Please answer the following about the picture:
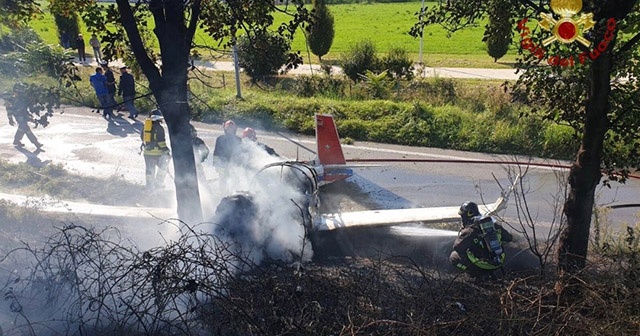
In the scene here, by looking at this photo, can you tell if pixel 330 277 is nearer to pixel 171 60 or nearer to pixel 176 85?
pixel 176 85

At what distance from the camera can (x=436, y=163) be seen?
11.6 meters

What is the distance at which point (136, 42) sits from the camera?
21.0 feet

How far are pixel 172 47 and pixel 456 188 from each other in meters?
5.89

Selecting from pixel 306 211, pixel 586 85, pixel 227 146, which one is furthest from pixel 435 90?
pixel 586 85

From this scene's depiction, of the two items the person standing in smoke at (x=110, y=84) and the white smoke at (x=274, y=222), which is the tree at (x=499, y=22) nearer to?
the white smoke at (x=274, y=222)

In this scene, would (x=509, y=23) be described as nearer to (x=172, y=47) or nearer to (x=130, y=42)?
(x=172, y=47)

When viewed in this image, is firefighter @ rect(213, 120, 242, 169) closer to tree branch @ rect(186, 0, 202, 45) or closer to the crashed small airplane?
the crashed small airplane

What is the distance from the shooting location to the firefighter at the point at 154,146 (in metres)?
9.93

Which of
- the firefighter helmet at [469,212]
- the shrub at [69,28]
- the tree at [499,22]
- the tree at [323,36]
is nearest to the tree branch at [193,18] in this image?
the tree at [499,22]

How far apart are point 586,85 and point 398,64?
1235cm

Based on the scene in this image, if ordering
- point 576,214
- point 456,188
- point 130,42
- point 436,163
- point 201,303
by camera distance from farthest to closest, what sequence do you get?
point 436,163, point 456,188, point 130,42, point 576,214, point 201,303

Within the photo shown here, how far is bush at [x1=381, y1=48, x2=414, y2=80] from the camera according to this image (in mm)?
17672

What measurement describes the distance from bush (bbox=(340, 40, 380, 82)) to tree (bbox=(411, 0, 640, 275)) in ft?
A: 39.8

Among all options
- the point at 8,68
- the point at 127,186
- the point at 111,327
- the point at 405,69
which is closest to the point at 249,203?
the point at 111,327
